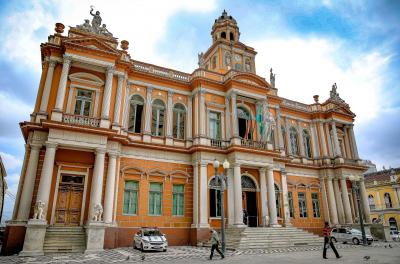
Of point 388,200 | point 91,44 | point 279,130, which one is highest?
point 91,44

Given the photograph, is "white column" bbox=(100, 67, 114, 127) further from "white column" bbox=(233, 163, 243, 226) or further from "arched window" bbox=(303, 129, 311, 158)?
"arched window" bbox=(303, 129, 311, 158)

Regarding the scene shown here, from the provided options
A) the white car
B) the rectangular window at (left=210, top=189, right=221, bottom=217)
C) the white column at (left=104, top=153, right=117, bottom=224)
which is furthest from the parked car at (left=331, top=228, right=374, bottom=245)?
the white column at (left=104, top=153, right=117, bottom=224)

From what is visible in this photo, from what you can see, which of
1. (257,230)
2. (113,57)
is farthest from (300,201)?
(113,57)

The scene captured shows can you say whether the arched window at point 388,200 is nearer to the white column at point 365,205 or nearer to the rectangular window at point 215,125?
the white column at point 365,205

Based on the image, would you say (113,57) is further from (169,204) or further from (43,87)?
(169,204)

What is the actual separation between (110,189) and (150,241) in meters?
4.09

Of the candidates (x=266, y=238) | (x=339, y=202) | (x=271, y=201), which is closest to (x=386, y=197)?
(x=339, y=202)

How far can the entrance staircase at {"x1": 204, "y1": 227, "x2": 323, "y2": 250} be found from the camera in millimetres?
16672

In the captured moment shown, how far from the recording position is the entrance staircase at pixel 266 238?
54.7 feet

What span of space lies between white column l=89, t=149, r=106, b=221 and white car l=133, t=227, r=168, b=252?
9.75ft

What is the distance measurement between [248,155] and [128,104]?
9.27 meters

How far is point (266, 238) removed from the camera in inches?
698

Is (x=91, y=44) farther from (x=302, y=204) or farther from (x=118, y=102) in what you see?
(x=302, y=204)

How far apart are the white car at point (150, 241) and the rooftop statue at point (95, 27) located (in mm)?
13597
